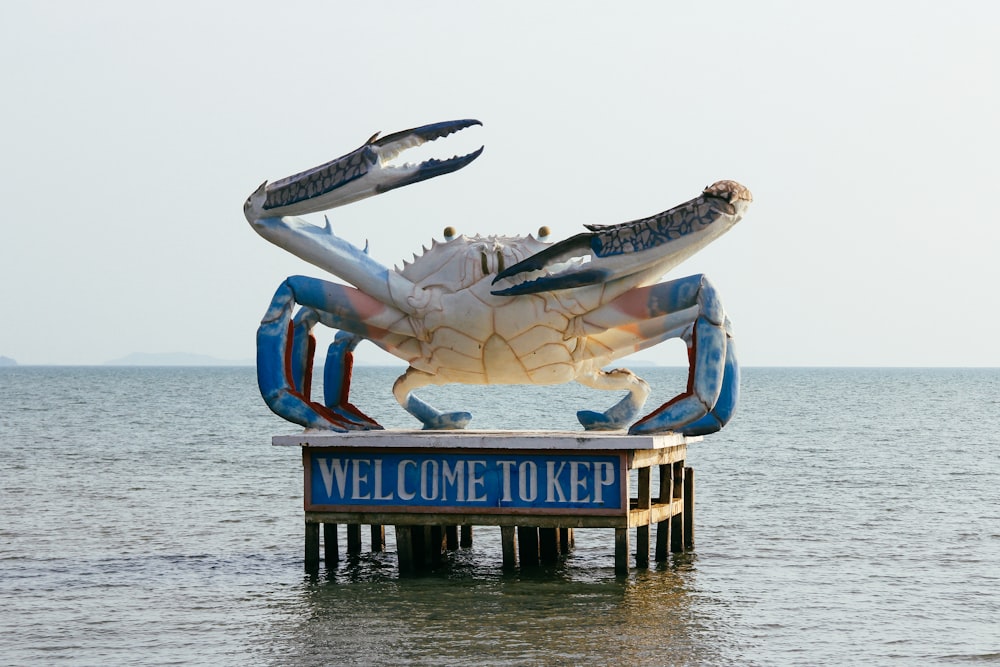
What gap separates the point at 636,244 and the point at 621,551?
Result: 2938 mm

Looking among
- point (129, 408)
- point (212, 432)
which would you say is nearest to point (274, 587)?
point (212, 432)

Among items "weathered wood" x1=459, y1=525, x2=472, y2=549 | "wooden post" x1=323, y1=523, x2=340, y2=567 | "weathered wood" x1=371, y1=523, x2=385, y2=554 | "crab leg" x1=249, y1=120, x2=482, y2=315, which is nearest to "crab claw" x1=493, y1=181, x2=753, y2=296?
"crab leg" x1=249, y1=120, x2=482, y2=315

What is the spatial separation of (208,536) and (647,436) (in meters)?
8.32

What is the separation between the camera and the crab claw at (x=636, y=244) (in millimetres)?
14008

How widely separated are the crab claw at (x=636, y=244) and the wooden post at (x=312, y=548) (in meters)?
3.07

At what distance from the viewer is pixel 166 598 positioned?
15141mm

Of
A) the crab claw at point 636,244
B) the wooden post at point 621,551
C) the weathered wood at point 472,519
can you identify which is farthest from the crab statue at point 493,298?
the wooden post at point 621,551

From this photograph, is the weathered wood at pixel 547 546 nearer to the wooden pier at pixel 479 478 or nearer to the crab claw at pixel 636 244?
the wooden pier at pixel 479 478

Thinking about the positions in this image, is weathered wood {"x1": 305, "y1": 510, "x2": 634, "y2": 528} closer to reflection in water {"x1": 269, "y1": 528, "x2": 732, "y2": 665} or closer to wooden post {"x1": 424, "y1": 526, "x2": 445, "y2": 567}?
reflection in water {"x1": 269, "y1": 528, "x2": 732, "y2": 665}

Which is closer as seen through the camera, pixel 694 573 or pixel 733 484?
pixel 694 573

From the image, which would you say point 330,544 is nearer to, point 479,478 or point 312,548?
point 312,548

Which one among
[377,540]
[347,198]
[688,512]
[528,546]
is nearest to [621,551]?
[528,546]

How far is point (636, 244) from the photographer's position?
14.2m

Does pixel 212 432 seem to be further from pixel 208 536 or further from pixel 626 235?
pixel 626 235
